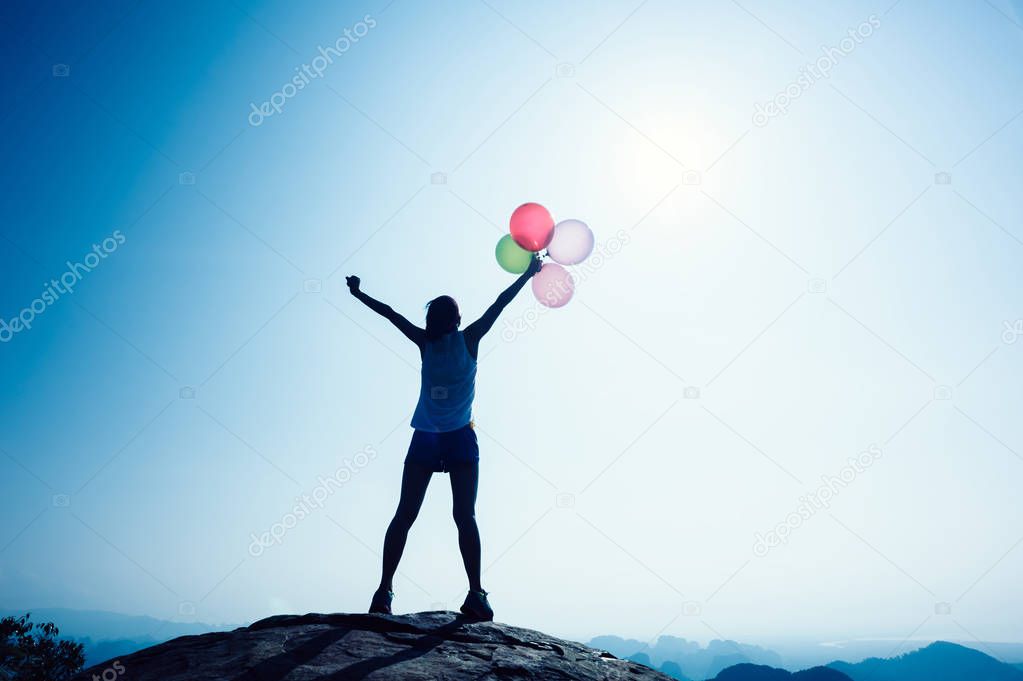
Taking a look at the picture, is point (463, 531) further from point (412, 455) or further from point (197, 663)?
point (197, 663)

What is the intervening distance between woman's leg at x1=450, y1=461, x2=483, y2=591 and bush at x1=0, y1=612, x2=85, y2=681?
26.6 metres

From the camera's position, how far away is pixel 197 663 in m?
3.27

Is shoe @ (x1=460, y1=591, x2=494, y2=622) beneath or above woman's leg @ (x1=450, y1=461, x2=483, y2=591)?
beneath

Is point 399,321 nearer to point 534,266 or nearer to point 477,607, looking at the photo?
point 534,266

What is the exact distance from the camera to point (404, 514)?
4.74 meters

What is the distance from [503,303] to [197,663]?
3.61 metres

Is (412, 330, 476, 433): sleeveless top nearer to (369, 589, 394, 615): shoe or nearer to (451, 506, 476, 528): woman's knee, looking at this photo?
(451, 506, 476, 528): woman's knee

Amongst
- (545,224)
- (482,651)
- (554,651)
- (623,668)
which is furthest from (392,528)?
(545,224)

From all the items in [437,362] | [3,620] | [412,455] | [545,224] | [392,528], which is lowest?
[3,620]

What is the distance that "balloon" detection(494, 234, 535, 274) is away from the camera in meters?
6.17

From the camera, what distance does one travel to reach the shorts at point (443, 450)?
4.82m

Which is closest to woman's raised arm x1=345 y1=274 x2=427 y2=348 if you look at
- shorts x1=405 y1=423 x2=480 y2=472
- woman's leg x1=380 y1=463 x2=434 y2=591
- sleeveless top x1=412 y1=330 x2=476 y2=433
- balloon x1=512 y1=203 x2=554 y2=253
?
sleeveless top x1=412 y1=330 x2=476 y2=433

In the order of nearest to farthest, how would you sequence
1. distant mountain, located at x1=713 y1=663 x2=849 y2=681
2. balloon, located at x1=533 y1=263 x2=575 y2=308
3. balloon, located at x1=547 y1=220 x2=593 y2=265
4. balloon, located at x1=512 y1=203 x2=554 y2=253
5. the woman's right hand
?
the woman's right hand
balloon, located at x1=533 y1=263 x2=575 y2=308
balloon, located at x1=512 y1=203 x2=554 y2=253
balloon, located at x1=547 y1=220 x2=593 y2=265
distant mountain, located at x1=713 y1=663 x2=849 y2=681

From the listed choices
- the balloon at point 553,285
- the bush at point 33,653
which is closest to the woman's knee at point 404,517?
the balloon at point 553,285
